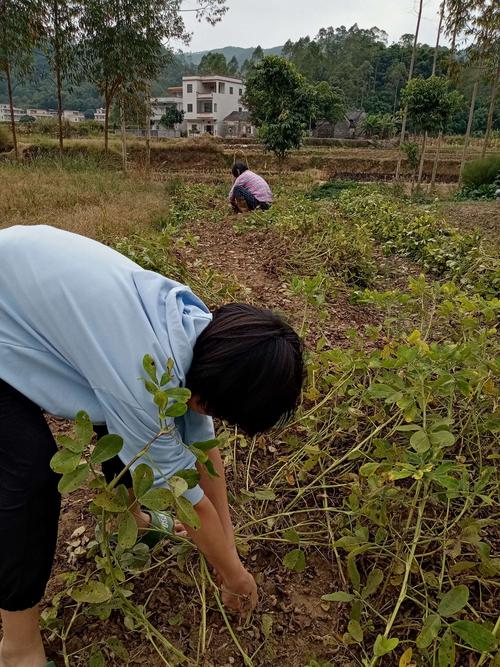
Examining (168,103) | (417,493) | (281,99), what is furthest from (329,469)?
(168,103)

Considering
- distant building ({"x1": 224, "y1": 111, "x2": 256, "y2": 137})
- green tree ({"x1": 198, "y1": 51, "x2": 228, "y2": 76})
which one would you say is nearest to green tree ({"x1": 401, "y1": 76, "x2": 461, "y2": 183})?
distant building ({"x1": 224, "y1": 111, "x2": 256, "y2": 137})

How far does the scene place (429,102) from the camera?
40.2ft

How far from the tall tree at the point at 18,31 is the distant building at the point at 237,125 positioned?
3441 centimetres

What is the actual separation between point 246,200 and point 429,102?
8171 mm

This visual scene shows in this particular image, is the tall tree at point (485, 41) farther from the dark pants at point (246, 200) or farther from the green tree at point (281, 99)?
the dark pants at point (246, 200)

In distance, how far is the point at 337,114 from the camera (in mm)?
37312

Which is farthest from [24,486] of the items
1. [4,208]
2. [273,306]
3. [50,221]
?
[4,208]

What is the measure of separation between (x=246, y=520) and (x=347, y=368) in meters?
0.57

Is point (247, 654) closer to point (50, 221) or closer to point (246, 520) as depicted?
point (246, 520)

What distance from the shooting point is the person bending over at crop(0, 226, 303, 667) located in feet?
2.84

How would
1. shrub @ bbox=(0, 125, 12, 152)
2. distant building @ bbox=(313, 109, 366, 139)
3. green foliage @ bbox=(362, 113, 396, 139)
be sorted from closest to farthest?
shrub @ bbox=(0, 125, 12, 152) < green foliage @ bbox=(362, 113, 396, 139) < distant building @ bbox=(313, 109, 366, 139)

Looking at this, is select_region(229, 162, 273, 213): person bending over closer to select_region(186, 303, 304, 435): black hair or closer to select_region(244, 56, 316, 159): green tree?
select_region(186, 303, 304, 435): black hair

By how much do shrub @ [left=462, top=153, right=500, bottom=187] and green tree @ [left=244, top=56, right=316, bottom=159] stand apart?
537 centimetres

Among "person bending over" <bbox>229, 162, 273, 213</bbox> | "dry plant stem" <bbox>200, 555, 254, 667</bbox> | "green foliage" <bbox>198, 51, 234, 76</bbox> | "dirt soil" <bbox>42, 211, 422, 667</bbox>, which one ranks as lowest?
"dirt soil" <bbox>42, 211, 422, 667</bbox>
